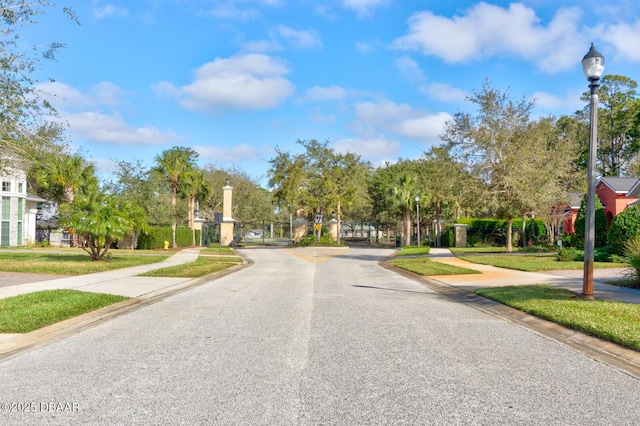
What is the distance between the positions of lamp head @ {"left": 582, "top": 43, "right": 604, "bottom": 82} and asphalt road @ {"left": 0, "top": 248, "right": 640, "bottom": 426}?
Answer: 5712 mm

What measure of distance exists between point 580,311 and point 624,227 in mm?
15470

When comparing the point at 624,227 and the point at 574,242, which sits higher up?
the point at 624,227

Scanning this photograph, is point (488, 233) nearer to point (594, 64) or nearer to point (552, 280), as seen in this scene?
point (552, 280)

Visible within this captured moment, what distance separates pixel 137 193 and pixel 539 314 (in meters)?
37.2

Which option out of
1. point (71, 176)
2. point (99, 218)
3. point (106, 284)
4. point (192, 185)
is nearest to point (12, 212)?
point (71, 176)

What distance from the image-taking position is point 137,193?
41.2 metres

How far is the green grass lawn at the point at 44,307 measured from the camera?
831 cm

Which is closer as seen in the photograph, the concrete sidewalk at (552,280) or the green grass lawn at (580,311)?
the green grass lawn at (580,311)

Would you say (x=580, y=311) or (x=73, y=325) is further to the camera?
(x=580, y=311)

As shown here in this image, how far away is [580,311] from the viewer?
9219mm

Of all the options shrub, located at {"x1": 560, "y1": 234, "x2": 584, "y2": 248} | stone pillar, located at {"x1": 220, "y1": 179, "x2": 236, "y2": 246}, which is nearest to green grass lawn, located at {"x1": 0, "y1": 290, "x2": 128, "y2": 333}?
shrub, located at {"x1": 560, "y1": 234, "x2": 584, "y2": 248}

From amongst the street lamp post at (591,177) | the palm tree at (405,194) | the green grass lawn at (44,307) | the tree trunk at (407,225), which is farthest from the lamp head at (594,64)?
the tree trunk at (407,225)

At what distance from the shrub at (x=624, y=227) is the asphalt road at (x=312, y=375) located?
618 inches

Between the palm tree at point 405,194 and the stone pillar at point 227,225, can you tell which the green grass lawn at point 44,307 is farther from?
the palm tree at point 405,194
